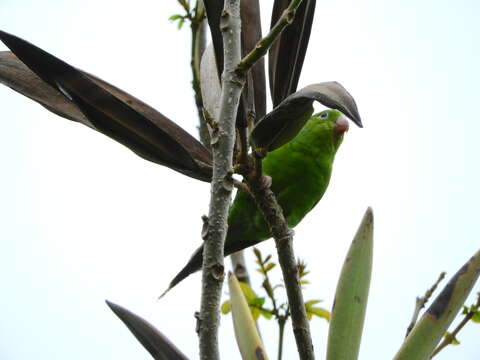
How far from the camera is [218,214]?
0.73m

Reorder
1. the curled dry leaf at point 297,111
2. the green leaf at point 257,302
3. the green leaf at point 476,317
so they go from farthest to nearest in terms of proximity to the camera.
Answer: the green leaf at point 257,302 < the green leaf at point 476,317 < the curled dry leaf at point 297,111

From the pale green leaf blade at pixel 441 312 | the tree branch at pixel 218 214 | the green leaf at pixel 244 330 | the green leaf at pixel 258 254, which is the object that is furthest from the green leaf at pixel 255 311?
the tree branch at pixel 218 214

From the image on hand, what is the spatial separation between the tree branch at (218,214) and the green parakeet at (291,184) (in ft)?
4.69

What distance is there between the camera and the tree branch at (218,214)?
2.24 ft

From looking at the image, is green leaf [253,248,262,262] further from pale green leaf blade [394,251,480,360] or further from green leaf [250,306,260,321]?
pale green leaf blade [394,251,480,360]

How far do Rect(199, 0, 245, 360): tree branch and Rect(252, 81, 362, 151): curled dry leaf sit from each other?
12cm

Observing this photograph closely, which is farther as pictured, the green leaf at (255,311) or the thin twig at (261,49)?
the green leaf at (255,311)

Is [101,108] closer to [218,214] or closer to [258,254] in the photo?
[218,214]

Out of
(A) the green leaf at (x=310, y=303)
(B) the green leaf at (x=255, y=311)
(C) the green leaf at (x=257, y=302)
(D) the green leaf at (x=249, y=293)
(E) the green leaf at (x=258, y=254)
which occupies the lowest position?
(B) the green leaf at (x=255, y=311)

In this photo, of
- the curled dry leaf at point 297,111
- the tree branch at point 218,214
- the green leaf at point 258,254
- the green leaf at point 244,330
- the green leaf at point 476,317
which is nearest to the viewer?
the tree branch at point 218,214

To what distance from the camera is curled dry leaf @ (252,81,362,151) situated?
2.57 feet

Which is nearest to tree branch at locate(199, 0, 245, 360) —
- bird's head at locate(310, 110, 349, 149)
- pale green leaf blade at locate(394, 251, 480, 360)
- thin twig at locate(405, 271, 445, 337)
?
pale green leaf blade at locate(394, 251, 480, 360)

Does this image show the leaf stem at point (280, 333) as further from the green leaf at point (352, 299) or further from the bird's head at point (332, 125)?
the bird's head at point (332, 125)

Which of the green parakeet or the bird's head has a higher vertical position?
the bird's head
